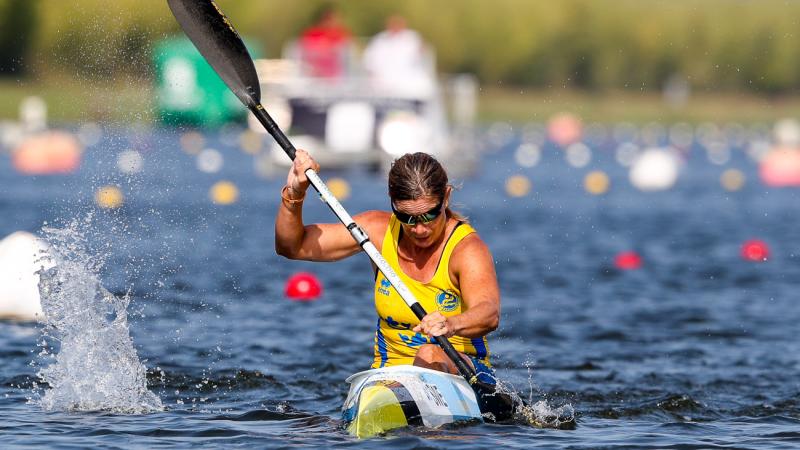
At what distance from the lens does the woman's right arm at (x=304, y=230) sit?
779cm

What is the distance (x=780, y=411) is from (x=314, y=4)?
8809 cm

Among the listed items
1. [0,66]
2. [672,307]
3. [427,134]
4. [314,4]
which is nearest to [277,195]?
[427,134]

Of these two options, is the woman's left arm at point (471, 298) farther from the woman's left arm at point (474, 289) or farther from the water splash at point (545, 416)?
the water splash at point (545, 416)

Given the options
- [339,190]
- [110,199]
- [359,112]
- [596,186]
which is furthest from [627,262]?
[596,186]

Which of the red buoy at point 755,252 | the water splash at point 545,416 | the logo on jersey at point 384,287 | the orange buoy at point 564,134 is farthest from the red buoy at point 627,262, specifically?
the orange buoy at point 564,134

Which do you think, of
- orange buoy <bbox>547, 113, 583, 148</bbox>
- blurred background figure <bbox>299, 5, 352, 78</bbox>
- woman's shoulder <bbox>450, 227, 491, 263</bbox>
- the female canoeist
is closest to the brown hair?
the female canoeist

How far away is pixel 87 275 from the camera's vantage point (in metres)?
9.76

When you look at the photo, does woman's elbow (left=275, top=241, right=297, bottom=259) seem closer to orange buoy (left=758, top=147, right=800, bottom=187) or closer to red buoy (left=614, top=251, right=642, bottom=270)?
red buoy (left=614, top=251, right=642, bottom=270)

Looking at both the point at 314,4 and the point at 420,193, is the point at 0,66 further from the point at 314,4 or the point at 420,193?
the point at 420,193

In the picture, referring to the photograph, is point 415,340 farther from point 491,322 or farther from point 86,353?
point 86,353

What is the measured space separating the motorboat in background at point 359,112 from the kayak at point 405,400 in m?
22.3

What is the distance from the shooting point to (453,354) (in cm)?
782

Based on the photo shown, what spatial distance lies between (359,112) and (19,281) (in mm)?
19491

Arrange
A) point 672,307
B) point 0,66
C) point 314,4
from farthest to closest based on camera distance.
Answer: point 314,4 → point 0,66 → point 672,307
